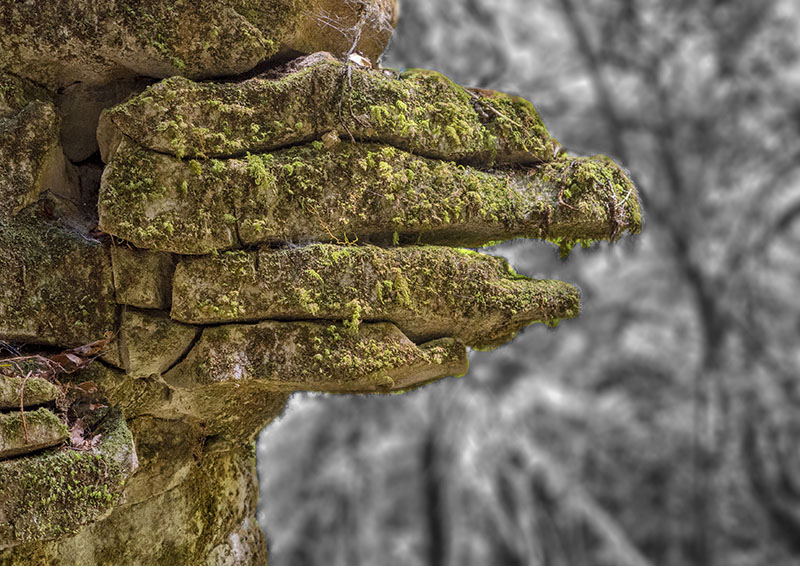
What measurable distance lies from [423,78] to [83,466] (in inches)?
47.6

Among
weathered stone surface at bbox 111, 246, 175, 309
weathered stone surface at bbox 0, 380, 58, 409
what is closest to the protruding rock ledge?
weathered stone surface at bbox 111, 246, 175, 309

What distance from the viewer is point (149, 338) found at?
1584 millimetres

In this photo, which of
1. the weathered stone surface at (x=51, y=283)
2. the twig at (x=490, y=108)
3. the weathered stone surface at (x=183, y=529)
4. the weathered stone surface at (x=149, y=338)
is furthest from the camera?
the twig at (x=490, y=108)

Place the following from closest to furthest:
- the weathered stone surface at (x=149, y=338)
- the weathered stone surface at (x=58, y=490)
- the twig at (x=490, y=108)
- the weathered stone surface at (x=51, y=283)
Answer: the weathered stone surface at (x=58, y=490)
the weathered stone surface at (x=51, y=283)
the weathered stone surface at (x=149, y=338)
the twig at (x=490, y=108)

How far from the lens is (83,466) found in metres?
1.38

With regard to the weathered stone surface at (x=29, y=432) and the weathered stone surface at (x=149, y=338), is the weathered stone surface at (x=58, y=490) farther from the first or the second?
the weathered stone surface at (x=149, y=338)

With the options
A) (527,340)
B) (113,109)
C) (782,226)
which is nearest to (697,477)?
(527,340)

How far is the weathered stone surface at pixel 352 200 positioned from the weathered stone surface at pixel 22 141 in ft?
0.59

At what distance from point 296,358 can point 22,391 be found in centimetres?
56

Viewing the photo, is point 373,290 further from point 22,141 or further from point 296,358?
point 22,141

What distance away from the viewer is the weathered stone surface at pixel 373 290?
60.8 inches

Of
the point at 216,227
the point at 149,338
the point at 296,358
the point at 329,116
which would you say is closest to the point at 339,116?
the point at 329,116

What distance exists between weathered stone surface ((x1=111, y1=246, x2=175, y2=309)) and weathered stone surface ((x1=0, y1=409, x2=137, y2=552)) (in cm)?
33

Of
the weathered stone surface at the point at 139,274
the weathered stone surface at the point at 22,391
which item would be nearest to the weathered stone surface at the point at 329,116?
the weathered stone surface at the point at 139,274
